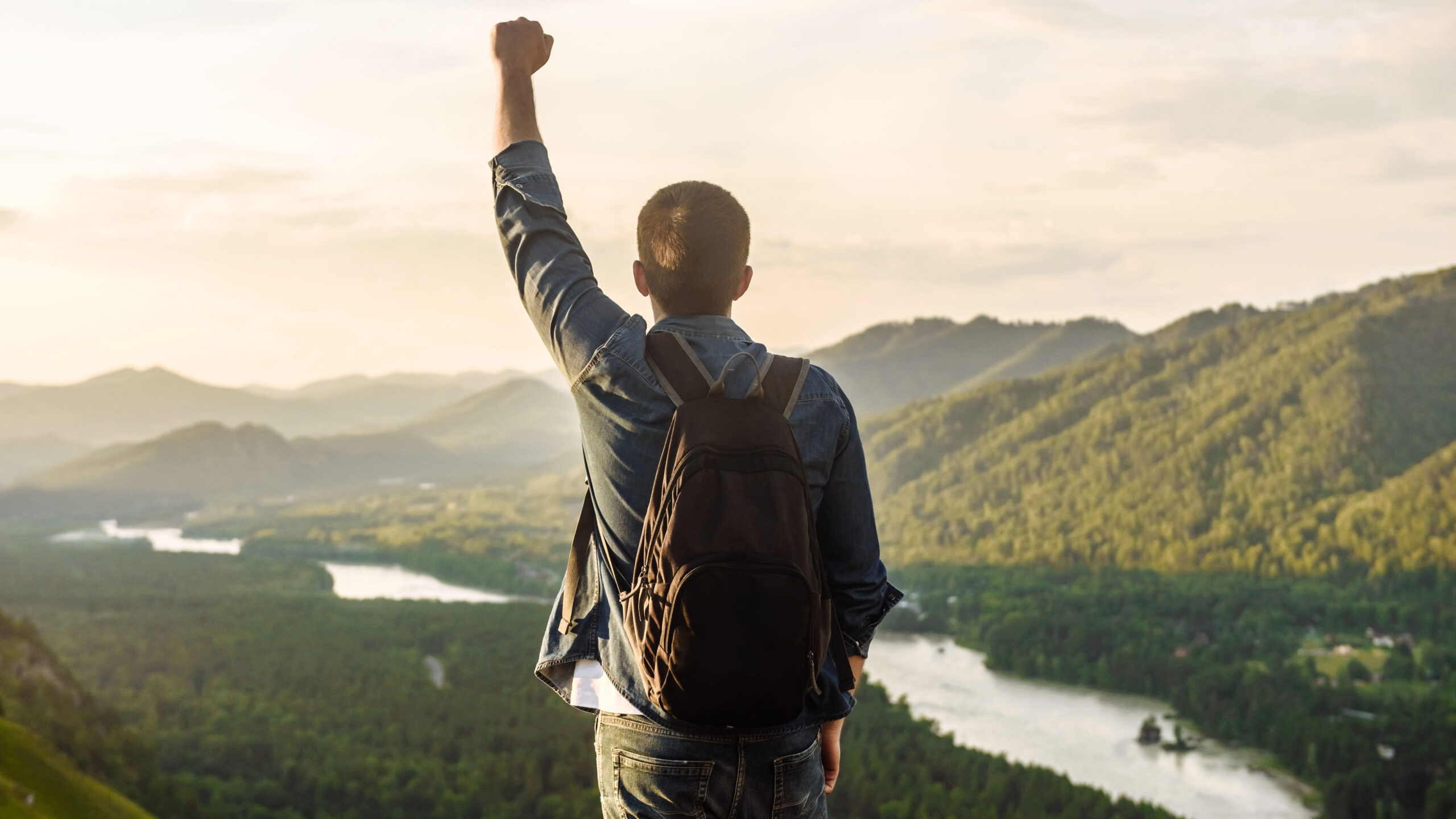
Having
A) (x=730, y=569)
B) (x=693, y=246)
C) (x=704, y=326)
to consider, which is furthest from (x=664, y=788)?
(x=693, y=246)

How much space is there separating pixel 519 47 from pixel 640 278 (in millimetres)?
654

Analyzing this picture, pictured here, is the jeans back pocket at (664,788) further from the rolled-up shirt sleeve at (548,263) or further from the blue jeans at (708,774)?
the rolled-up shirt sleeve at (548,263)

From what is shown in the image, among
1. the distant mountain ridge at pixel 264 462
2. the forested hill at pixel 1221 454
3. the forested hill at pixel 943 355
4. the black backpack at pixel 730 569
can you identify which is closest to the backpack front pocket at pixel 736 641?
the black backpack at pixel 730 569

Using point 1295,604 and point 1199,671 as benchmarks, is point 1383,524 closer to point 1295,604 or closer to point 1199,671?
point 1295,604

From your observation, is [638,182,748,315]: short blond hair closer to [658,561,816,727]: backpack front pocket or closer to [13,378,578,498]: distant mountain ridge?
[658,561,816,727]: backpack front pocket

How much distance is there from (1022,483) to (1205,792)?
57.9m

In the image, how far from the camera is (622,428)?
2318mm

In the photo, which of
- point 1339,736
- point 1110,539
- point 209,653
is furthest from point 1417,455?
point 209,653

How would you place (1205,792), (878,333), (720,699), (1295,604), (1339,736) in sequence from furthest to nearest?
(878,333), (1295,604), (1339,736), (1205,792), (720,699)

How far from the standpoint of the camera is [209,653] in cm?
4144

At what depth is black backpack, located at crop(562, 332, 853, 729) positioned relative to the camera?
210cm

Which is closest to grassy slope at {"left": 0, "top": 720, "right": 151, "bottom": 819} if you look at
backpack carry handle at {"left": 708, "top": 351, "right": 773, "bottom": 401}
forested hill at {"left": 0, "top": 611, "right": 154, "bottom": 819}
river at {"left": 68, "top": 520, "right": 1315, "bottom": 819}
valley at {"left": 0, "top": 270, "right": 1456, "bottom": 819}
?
forested hill at {"left": 0, "top": 611, "right": 154, "bottom": 819}

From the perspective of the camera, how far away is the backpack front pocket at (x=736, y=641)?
6.88 ft

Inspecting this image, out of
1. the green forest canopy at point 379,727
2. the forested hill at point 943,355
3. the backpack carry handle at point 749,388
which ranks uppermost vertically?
the forested hill at point 943,355
